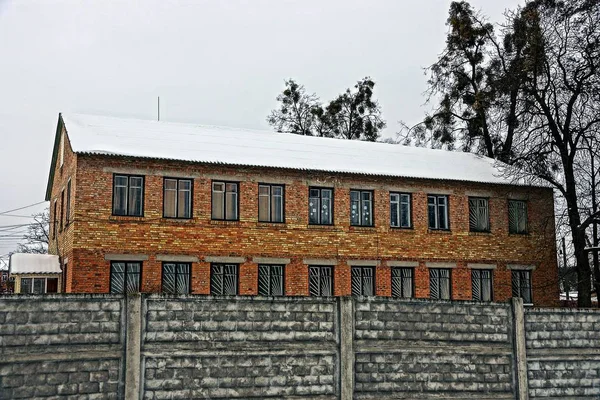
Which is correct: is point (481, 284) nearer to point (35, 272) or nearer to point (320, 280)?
point (320, 280)

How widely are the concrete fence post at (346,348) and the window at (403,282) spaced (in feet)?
42.3

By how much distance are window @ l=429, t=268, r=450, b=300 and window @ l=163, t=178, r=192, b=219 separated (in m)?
8.60

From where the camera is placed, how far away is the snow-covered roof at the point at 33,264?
20.6 m

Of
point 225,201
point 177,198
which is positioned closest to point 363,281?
point 225,201

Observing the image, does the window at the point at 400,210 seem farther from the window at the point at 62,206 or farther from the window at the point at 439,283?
the window at the point at 62,206

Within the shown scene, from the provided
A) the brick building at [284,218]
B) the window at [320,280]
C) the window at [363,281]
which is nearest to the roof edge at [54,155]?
the brick building at [284,218]

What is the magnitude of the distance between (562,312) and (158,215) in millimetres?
12196

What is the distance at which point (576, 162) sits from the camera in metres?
25.5

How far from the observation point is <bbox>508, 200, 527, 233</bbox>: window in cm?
2578

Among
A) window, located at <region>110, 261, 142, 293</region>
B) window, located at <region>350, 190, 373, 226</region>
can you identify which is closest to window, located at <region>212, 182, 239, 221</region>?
window, located at <region>110, 261, 142, 293</region>

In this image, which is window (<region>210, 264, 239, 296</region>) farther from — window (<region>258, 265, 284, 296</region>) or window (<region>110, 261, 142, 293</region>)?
window (<region>110, 261, 142, 293</region>)

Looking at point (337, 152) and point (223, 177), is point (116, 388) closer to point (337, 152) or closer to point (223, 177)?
point (223, 177)

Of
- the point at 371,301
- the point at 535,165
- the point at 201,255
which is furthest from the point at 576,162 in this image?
the point at 371,301

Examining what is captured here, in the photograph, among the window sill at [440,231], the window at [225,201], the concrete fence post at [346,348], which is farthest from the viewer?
the window sill at [440,231]
